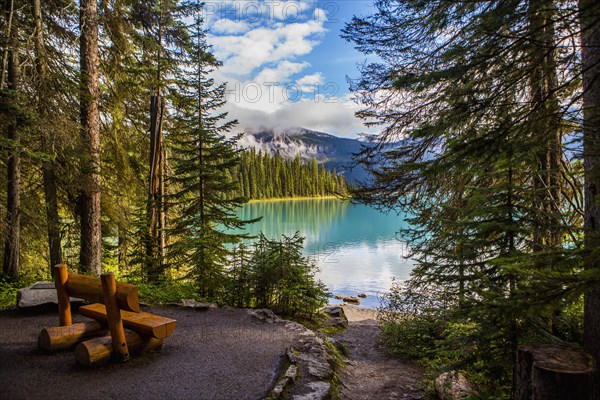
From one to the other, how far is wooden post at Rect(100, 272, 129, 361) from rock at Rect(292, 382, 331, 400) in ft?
7.38

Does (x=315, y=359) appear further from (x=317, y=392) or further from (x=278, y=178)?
(x=278, y=178)

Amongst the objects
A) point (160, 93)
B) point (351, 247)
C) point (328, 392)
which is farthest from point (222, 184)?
point (351, 247)

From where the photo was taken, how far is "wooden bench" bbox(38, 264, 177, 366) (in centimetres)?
413

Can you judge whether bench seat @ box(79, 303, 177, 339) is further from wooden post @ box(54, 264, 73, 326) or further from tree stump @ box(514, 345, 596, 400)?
tree stump @ box(514, 345, 596, 400)

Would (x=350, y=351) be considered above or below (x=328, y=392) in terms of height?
below

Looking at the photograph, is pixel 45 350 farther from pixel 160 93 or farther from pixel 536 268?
pixel 160 93

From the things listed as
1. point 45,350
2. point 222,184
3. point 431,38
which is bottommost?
point 45,350

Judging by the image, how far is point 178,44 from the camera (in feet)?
35.7

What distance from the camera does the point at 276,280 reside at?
8.27 meters

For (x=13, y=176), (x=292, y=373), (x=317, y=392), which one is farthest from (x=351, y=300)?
(x=13, y=176)

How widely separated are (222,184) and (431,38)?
6.20m

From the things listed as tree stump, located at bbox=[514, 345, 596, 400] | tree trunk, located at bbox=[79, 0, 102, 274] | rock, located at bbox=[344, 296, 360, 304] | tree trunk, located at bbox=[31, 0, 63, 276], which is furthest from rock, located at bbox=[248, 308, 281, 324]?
rock, located at bbox=[344, 296, 360, 304]

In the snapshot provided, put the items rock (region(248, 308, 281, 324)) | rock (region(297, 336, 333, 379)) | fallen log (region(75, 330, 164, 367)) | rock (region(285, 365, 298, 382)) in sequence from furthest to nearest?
rock (region(248, 308, 281, 324)) → rock (region(297, 336, 333, 379)) → rock (region(285, 365, 298, 382)) → fallen log (region(75, 330, 164, 367))

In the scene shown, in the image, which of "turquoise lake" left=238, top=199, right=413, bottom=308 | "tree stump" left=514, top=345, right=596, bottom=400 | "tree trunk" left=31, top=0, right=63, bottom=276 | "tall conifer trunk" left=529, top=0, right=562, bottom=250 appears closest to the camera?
"tree stump" left=514, top=345, right=596, bottom=400
